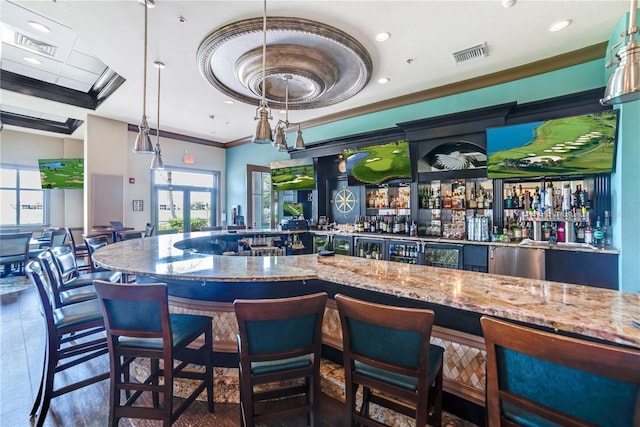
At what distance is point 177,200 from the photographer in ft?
25.1

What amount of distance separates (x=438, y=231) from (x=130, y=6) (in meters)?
4.82

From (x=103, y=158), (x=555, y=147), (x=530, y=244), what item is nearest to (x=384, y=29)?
(x=555, y=147)

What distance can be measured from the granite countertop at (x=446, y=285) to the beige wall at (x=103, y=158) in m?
4.85

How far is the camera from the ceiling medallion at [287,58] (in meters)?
2.87

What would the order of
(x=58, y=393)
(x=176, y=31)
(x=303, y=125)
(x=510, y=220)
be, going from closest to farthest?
(x=58, y=393)
(x=176, y=31)
(x=510, y=220)
(x=303, y=125)

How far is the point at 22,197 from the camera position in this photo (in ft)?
23.2

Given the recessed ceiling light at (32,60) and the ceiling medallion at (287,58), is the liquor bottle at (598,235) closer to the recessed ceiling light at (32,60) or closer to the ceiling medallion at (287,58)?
the ceiling medallion at (287,58)

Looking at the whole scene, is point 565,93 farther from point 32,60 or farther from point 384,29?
point 32,60

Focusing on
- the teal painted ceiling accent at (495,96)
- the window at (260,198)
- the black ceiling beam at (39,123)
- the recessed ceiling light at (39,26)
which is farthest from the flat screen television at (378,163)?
the black ceiling beam at (39,123)

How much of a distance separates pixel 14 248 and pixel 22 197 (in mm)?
2338

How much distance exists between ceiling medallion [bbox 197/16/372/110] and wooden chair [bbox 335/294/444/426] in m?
2.88

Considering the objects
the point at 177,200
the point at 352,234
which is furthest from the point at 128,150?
the point at 352,234

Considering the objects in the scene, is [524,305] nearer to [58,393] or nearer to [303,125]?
[58,393]

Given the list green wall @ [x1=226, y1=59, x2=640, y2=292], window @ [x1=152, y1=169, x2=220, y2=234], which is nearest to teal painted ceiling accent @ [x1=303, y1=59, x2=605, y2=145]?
green wall @ [x1=226, y1=59, x2=640, y2=292]
